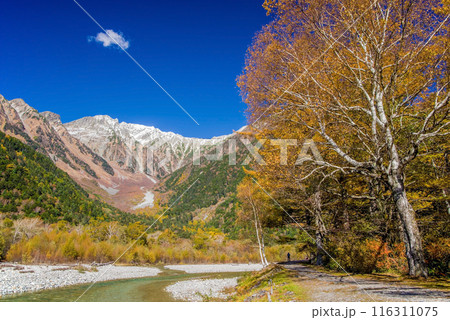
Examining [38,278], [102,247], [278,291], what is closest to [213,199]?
[102,247]

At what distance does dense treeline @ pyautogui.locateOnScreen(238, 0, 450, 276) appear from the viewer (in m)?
7.43

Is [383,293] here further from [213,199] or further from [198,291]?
[213,199]

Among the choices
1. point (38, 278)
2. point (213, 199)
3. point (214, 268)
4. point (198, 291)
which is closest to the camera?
point (198, 291)

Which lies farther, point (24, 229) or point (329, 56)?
point (24, 229)

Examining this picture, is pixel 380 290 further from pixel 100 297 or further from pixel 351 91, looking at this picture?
pixel 100 297

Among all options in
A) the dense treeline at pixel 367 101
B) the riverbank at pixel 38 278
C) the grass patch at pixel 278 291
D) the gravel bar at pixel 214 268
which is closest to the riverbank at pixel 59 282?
the riverbank at pixel 38 278

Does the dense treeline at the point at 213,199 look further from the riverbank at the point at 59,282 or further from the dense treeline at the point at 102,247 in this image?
the riverbank at the point at 59,282

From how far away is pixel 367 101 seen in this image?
9.52 meters

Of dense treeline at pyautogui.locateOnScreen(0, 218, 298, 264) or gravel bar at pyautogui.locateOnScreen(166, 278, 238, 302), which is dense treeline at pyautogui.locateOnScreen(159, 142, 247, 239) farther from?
gravel bar at pyautogui.locateOnScreen(166, 278, 238, 302)

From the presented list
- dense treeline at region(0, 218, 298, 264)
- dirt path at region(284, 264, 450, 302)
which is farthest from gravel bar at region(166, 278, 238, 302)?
dirt path at region(284, 264, 450, 302)

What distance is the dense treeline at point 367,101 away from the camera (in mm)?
7434

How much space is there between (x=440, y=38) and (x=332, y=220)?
1090cm

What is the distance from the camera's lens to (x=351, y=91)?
34.0 feet
